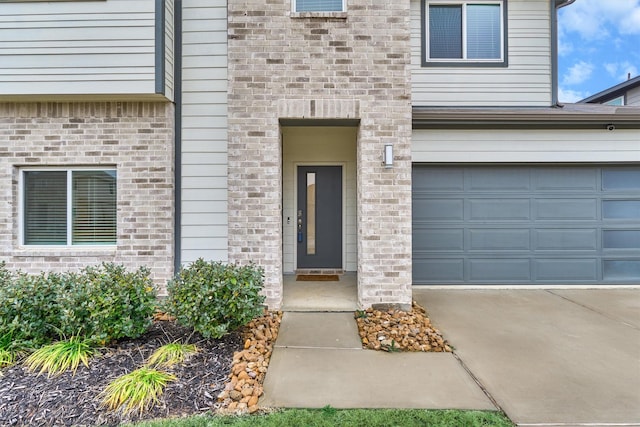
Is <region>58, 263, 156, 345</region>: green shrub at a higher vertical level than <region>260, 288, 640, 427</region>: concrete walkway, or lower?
higher

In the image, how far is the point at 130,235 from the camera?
17.1 feet

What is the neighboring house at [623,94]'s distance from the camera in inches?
435

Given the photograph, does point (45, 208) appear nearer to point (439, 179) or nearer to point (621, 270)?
point (439, 179)

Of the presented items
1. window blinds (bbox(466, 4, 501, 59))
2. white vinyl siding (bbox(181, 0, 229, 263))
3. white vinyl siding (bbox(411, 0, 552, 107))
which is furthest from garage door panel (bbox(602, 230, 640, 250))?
white vinyl siding (bbox(181, 0, 229, 263))

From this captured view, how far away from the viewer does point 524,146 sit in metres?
6.40

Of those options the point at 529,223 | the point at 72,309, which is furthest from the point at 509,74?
the point at 72,309

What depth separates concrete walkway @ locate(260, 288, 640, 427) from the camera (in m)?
2.95

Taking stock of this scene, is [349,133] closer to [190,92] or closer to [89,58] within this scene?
[190,92]

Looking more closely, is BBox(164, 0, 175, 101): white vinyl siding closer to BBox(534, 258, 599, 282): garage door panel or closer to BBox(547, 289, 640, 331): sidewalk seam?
BBox(534, 258, 599, 282): garage door panel

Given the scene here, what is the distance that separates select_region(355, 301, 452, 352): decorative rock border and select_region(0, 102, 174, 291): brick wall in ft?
10.4

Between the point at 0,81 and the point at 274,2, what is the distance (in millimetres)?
4062

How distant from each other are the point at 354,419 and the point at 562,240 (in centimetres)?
591

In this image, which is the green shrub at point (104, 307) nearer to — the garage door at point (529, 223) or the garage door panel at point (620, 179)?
the garage door at point (529, 223)

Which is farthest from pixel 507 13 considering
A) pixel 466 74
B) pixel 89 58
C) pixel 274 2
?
pixel 89 58
